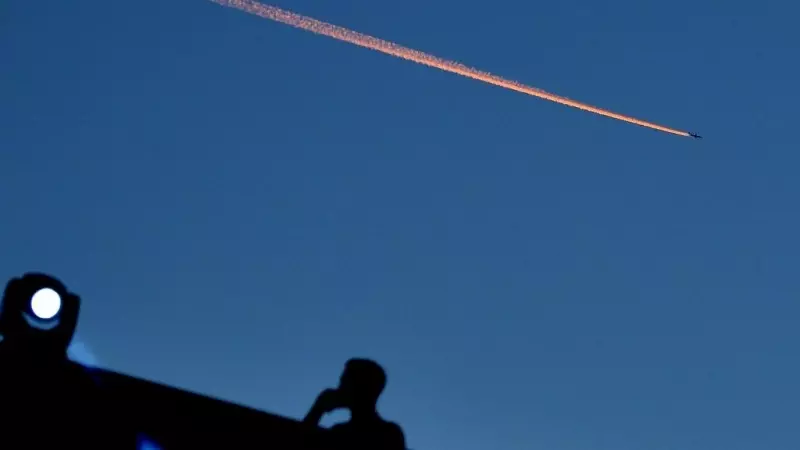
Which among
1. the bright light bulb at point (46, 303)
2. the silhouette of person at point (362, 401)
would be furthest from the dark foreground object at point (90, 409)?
the silhouette of person at point (362, 401)

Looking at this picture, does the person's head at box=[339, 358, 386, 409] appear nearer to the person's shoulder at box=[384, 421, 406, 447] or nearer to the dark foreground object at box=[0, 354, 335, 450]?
the person's shoulder at box=[384, 421, 406, 447]

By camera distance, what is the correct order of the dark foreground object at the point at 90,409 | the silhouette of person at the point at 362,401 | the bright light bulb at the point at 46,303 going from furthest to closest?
the silhouette of person at the point at 362,401, the bright light bulb at the point at 46,303, the dark foreground object at the point at 90,409

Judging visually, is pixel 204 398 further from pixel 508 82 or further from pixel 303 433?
pixel 508 82

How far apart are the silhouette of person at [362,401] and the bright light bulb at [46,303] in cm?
147

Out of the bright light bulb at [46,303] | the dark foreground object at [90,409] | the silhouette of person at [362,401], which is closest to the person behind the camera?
the dark foreground object at [90,409]

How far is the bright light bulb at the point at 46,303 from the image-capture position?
21.6ft

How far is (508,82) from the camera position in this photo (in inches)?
936

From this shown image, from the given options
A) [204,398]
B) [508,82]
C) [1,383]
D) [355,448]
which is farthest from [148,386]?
[508,82]

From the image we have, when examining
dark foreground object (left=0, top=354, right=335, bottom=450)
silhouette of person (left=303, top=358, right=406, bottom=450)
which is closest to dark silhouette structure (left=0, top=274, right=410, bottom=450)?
dark foreground object (left=0, top=354, right=335, bottom=450)

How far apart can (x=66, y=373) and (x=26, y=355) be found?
0.76ft

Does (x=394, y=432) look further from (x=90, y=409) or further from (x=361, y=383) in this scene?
(x=90, y=409)

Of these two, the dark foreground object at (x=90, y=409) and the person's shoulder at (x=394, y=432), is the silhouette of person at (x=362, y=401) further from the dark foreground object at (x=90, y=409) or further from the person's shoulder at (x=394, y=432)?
the dark foreground object at (x=90, y=409)

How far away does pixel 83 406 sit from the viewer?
20.4 feet

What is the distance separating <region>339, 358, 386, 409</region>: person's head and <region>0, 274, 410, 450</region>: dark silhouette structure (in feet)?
1.63
